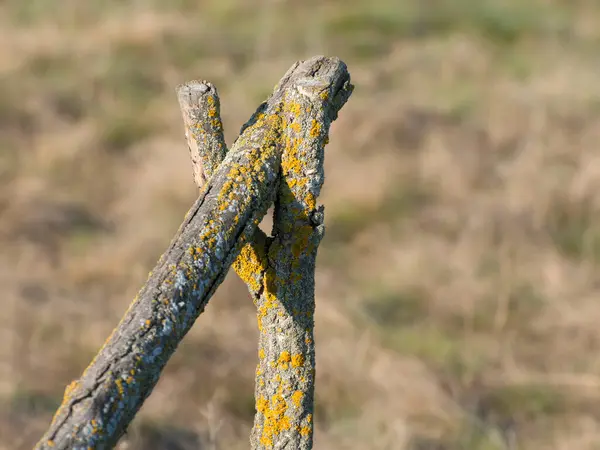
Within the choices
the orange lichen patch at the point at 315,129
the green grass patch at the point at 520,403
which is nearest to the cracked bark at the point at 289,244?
the orange lichen patch at the point at 315,129

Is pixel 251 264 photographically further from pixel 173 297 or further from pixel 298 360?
pixel 173 297

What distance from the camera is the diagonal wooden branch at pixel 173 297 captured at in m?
0.98

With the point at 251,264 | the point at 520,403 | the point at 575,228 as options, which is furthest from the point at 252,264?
the point at 575,228

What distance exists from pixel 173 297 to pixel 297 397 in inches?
21.0

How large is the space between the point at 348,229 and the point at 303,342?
452 cm

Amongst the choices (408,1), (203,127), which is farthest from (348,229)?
(408,1)

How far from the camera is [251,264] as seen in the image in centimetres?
153

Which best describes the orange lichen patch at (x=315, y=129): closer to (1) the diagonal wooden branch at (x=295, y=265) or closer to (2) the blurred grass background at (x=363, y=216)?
(1) the diagonal wooden branch at (x=295, y=265)

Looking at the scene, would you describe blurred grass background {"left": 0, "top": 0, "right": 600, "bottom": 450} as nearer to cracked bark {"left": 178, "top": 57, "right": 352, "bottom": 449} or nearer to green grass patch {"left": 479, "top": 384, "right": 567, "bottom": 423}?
green grass patch {"left": 479, "top": 384, "right": 567, "bottom": 423}

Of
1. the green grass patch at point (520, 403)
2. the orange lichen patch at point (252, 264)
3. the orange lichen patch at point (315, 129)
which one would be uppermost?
the green grass patch at point (520, 403)

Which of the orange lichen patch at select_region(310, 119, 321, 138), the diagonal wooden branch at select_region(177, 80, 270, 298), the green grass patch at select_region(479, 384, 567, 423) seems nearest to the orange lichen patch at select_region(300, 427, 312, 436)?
the diagonal wooden branch at select_region(177, 80, 270, 298)

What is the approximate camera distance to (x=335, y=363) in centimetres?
431

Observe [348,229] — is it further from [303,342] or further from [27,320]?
[303,342]

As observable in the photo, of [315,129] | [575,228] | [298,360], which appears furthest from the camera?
[575,228]
